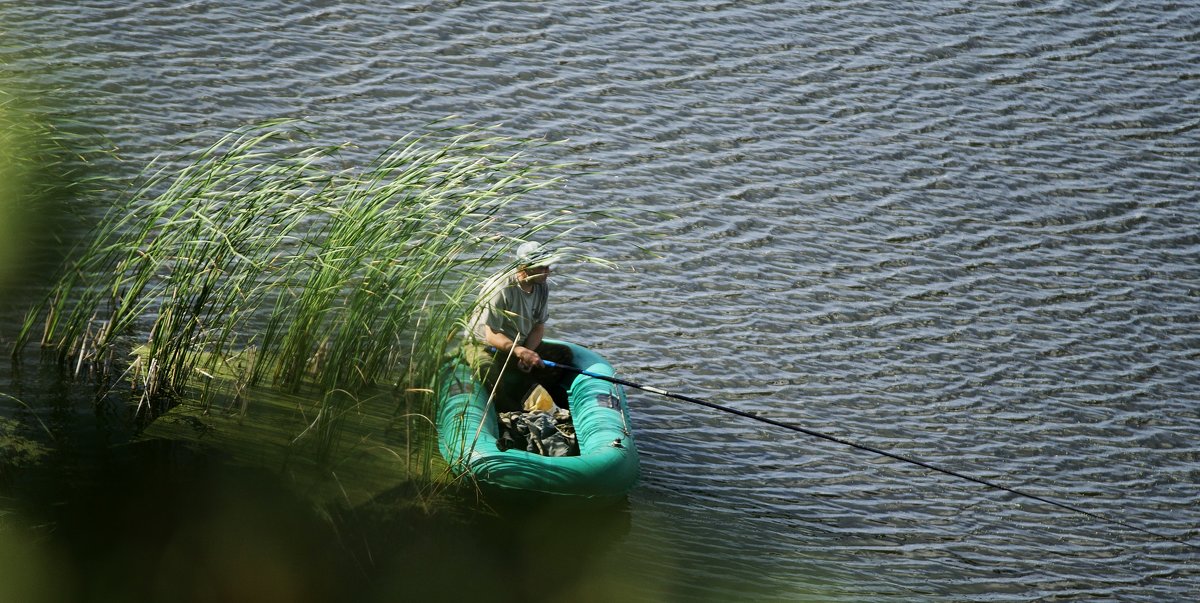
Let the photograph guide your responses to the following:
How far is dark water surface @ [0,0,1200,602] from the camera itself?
23.5 ft

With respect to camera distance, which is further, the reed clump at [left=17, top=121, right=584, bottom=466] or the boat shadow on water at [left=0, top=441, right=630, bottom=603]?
the reed clump at [left=17, top=121, right=584, bottom=466]

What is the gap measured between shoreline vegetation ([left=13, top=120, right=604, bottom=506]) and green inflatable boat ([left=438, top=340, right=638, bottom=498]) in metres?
0.16

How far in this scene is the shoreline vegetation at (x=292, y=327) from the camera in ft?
19.5

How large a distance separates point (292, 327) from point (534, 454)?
1.29 m

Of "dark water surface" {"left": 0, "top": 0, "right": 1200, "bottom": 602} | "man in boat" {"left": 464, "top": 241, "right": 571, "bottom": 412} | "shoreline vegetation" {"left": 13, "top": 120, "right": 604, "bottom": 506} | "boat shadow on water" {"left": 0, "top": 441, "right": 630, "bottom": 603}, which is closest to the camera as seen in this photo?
"boat shadow on water" {"left": 0, "top": 441, "right": 630, "bottom": 603}

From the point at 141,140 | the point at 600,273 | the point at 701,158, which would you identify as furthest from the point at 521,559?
the point at 701,158

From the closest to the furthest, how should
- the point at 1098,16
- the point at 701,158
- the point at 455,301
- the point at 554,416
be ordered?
the point at 455,301
the point at 554,416
the point at 701,158
the point at 1098,16

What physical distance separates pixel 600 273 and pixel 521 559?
3.27 metres

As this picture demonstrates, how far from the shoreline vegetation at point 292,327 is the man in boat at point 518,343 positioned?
2.07 feet

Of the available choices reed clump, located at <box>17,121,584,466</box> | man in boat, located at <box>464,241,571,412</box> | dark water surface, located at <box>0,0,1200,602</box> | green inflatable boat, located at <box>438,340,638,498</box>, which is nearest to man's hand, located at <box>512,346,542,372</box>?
man in boat, located at <box>464,241,571,412</box>

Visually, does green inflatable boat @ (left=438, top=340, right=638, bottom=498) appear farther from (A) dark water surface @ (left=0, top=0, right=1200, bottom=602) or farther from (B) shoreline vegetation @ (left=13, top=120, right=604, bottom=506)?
(A) dark water surface @ (left=0, top=0, right=1200, bottom=602)

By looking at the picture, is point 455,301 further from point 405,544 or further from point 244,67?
point 244,67

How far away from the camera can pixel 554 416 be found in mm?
7191

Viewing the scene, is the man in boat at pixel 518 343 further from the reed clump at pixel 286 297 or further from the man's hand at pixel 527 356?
the reed clump at pixel 286 297
